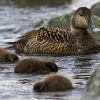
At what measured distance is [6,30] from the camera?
19.9 m

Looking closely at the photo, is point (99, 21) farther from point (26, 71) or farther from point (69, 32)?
point (26, 71)

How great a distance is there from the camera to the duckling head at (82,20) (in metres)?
14.5

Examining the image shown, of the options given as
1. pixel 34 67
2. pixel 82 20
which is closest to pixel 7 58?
pixel 34 67

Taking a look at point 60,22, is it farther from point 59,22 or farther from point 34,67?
point 34,67

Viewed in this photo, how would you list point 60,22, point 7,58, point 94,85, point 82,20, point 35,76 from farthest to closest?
1. point 60,22
2. point 82,20
3. point 7,58
4. point 35,76
5. point 94,85

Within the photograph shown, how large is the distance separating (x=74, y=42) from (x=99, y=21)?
10.8ft

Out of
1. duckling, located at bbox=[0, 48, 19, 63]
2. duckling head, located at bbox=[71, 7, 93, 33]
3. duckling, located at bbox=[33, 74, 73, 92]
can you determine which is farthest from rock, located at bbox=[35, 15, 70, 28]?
duckling, located at bbox=[33, 74, 73, 92]

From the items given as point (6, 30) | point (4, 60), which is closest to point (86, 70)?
point (4, 60)

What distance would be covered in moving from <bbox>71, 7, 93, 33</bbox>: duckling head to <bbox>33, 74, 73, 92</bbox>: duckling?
4.76 metres

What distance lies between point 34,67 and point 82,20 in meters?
3.59

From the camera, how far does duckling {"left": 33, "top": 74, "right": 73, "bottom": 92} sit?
9.65m

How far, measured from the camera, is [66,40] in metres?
14.3

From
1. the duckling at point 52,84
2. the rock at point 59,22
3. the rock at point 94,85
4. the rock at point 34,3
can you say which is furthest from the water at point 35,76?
the rock at point 34,3

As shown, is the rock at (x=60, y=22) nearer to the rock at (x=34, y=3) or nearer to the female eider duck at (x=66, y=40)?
the female eider duck at (x=66, y=40)
